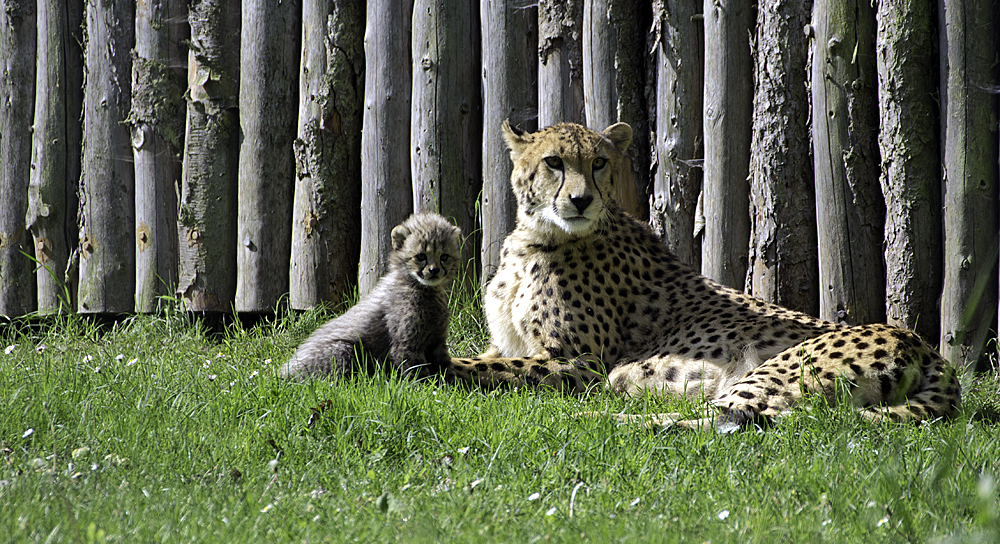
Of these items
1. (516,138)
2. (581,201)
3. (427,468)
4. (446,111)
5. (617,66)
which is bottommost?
(427,468)

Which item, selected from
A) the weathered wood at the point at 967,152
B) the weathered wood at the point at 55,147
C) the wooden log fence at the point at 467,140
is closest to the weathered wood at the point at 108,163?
the wooden log fence at the point at 467,140

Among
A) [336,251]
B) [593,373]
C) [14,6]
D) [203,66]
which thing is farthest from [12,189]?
[593,373]

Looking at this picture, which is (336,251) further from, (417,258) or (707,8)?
(707,8)

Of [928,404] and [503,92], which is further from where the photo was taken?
[503,92]

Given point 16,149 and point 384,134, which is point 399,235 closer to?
point 384,134

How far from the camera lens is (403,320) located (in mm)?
3977

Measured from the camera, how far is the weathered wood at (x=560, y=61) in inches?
190

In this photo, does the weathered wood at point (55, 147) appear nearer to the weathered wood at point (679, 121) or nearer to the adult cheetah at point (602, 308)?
the adult cheetah at point (602, 308)

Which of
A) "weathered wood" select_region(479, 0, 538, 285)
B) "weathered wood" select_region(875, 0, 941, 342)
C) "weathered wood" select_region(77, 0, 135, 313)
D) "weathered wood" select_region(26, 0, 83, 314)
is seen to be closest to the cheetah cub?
"weathered wood" select_region(479, 0, 538, 285)

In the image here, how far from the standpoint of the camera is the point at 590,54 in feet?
15.6

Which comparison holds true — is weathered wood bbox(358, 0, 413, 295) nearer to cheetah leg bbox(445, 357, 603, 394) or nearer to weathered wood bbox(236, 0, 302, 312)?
weathered wood bbox(236, 0, 302, 312)

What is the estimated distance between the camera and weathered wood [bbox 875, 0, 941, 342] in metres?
4.12

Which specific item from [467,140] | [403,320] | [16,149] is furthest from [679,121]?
[16,149]

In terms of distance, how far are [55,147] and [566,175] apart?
149 inches
